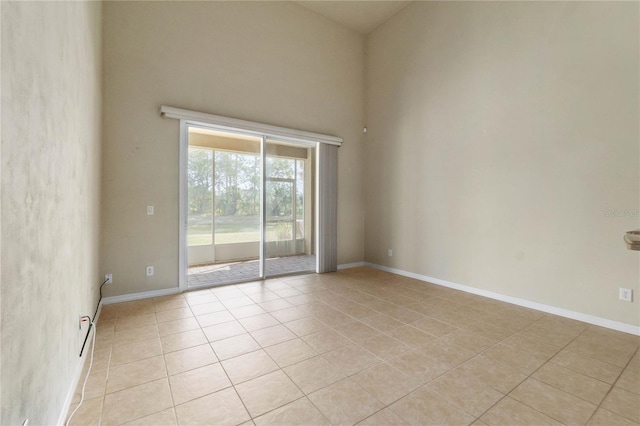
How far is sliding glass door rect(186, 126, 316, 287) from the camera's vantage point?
14.6 feet

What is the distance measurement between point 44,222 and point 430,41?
5.25 meters

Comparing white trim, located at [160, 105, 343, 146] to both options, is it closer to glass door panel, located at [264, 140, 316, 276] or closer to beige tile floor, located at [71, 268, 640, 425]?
glass door panel, located at [264, 140, 316, 276]

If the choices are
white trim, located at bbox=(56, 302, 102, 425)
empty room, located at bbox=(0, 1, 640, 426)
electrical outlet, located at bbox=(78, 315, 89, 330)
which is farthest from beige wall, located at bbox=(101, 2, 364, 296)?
white trim, located at bbox=(56, 302, 102, 425)

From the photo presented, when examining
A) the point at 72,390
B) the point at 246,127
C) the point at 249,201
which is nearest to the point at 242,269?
the point at 249,201

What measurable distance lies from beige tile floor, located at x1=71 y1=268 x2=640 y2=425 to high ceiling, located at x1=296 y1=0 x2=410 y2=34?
493 centimetres

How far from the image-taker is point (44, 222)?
130cm

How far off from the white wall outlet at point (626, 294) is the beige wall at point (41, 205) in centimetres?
442

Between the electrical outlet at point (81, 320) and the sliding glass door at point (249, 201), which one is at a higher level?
the sliding glass door at point (249, 201)

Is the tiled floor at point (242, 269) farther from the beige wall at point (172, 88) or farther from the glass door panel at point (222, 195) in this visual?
the beige wall at point (172, 88)

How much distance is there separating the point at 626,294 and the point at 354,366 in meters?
2.85

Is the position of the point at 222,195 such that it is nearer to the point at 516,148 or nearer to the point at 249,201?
the point at 249,201

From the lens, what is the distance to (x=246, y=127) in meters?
4.38

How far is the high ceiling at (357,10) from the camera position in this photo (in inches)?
193

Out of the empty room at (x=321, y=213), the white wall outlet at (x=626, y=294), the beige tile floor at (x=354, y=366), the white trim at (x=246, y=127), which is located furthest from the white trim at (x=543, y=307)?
the white trim at (x=246, y=127)
